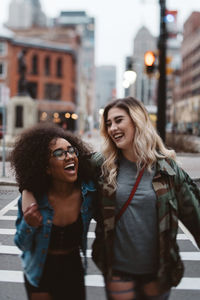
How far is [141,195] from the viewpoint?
2584mm

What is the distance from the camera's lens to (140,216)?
8.48ft

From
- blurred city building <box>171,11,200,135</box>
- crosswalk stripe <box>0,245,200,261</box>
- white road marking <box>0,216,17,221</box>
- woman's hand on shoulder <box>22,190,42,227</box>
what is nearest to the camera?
woman's hand on shoulder <box>22,190,42,227</box>

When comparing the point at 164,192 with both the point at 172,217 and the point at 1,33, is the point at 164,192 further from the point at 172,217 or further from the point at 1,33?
the point at 1,33

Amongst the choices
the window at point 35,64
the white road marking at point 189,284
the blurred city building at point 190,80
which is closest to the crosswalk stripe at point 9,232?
the white road marking at point 189,284

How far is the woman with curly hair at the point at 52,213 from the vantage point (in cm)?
257

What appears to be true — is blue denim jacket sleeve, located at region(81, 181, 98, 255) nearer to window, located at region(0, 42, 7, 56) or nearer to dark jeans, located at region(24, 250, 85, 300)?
dark jeans, located at region(24, 250, 85, 300)

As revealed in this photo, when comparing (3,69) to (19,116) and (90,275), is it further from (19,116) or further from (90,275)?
(90,275)

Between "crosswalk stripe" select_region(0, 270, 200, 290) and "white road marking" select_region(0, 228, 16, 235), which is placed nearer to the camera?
"crosswalk stripe" select_region(0, 270, 200, 290)

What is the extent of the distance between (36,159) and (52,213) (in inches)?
15.1

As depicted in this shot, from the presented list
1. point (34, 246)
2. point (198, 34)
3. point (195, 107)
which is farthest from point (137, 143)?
point (198, 34)

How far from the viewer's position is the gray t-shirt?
2.58 m

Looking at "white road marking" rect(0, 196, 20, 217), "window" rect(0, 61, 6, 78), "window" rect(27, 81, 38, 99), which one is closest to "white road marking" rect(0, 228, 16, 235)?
"white road marking" rect(0, 196, 20, 217)

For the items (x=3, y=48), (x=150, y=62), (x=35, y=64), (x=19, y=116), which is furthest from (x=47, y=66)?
(x=150, y=62)

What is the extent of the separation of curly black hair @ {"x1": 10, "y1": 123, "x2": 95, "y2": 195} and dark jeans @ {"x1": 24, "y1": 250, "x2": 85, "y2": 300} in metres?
0.48
